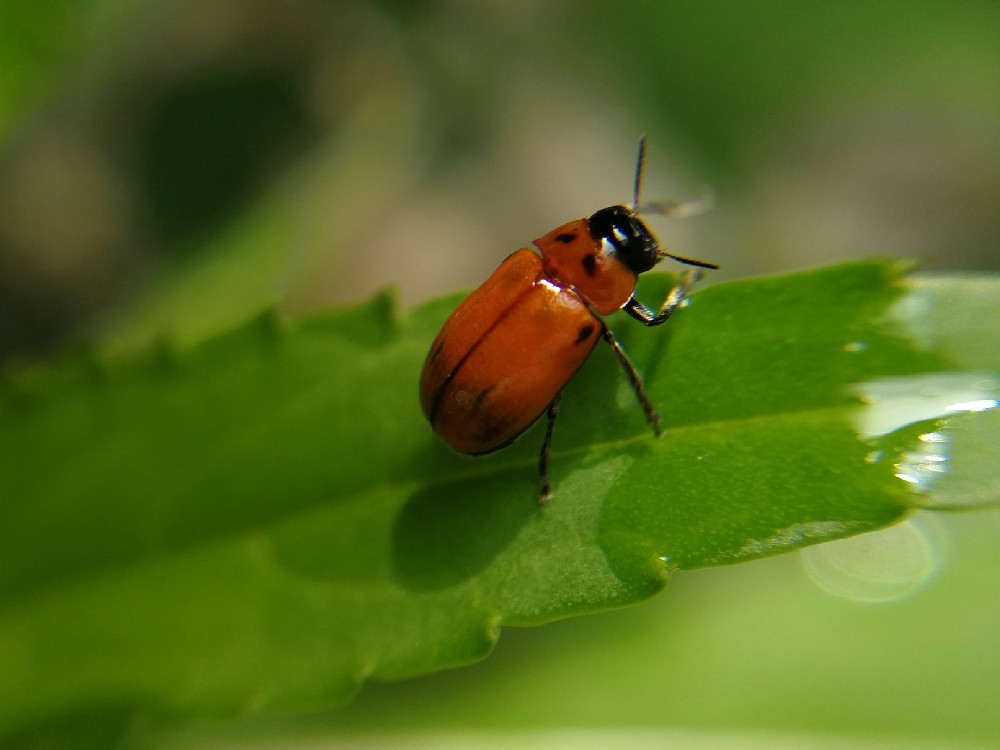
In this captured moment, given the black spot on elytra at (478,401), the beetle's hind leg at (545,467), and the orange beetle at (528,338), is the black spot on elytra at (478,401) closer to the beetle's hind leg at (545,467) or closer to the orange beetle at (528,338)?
the orange beetle at (528,338)

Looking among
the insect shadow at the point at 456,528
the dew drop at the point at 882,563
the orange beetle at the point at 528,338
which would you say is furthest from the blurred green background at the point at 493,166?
the orange beetle at the point at 528,338

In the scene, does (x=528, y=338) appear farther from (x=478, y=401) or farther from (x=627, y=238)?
(x=627, y=238)

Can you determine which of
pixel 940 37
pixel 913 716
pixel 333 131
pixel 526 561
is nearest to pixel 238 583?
pixel 526 561

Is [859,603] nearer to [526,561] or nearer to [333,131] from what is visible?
[526,561]

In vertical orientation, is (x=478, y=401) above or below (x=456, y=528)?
above

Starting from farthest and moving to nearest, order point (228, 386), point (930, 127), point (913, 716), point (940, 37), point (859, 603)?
point (930, 127)
point (940, 37)
point (859, 603)
point (913, 716)
point (228, 386)

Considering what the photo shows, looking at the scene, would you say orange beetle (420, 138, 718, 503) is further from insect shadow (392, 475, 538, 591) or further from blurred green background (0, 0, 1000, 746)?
blurred green background (0, 0, 1000, 746)

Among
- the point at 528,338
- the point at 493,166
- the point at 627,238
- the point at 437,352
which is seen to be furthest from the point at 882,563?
the point at 493,166
